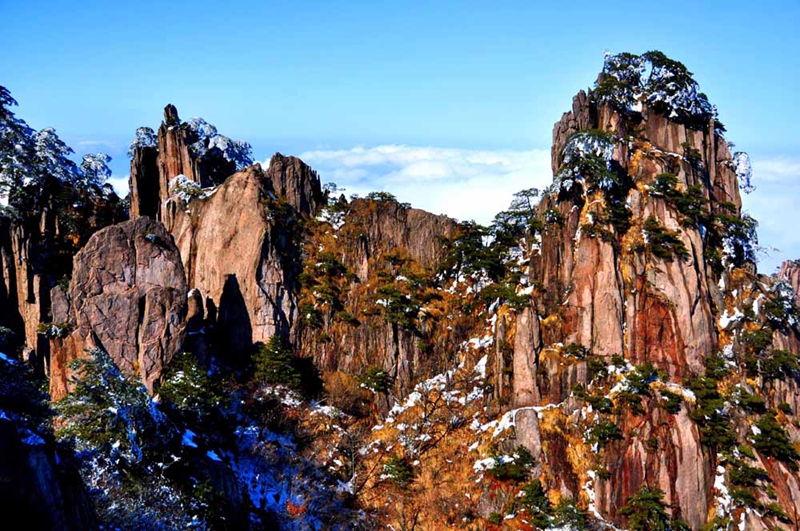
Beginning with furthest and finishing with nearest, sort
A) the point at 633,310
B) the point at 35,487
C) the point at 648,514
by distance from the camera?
the point at 633,310
the point at 648,514
the point at 35,487

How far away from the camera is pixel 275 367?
2397 inches

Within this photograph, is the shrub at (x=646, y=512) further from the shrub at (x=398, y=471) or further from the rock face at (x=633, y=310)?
the shrub at (x=398, y=471)

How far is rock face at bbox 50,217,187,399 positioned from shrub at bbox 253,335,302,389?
854 cm

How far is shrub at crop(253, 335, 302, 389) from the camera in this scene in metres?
60.9

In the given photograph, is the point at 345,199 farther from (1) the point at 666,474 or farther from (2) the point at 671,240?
(1) the point at 666,474

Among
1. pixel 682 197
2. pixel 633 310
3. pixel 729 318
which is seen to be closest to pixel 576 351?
pixel 633 310

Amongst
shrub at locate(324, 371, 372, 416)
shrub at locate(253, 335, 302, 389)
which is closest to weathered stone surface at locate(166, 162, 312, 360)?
shrub at locate(253, 335, 302, 389)

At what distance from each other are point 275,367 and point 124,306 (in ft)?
47.1

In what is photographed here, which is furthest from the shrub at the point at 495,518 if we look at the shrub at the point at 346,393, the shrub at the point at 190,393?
the shrub at the point at 190,393

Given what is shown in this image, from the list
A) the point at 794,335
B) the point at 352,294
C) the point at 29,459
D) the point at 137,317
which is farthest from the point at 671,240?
the point at 29,459

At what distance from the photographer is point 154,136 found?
7856 centimetres

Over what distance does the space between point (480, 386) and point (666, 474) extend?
57.4 ft

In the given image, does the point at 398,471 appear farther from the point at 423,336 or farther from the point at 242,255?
the point at 242,255

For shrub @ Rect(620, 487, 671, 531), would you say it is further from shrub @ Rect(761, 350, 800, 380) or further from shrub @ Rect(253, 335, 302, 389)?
shrub @ Rect(253, 335, 302, 389)
